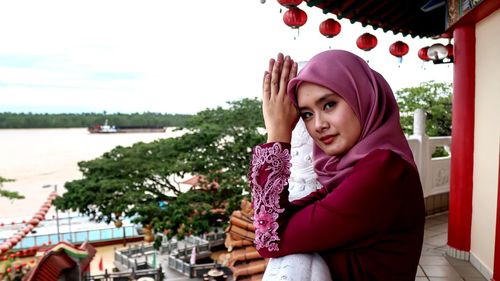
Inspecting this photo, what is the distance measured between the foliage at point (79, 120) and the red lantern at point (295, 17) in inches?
592

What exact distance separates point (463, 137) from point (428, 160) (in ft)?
4.05

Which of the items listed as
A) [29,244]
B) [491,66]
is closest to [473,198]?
[491,66]

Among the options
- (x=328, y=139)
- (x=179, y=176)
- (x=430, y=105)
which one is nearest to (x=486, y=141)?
(x=328, y=139)

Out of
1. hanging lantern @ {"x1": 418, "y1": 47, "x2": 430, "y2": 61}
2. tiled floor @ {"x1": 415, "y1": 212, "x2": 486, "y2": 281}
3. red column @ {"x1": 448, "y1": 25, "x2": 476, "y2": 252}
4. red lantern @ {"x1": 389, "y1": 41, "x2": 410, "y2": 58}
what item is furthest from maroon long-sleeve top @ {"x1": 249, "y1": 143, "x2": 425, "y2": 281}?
hanging lantern @ {"x1": 418, "y1": 47, "x2": 430, "y2": 61}

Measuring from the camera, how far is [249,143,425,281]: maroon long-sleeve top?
2.41 ft

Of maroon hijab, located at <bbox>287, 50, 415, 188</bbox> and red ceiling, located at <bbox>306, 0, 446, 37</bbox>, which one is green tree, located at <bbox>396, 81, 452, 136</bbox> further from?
maroon hijab, located at <bbox>287, 50, 415, 188</bbox>

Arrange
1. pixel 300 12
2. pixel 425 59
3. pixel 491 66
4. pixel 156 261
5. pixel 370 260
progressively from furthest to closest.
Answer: pixel 156 261 → pixel 425 59 → pixel 300 12 → pixel 491 66 → pixel 370 260

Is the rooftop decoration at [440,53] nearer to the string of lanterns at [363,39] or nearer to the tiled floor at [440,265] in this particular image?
the string of lanterns at [363,39]

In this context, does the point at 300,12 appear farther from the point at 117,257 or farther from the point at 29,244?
the point at 29,244

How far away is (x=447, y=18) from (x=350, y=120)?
378 centimetres

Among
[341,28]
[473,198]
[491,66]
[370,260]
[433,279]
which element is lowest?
[433,279]

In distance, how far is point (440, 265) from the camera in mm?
3826

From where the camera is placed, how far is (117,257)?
14.1 metres

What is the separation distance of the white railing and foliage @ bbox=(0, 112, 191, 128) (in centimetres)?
1442
